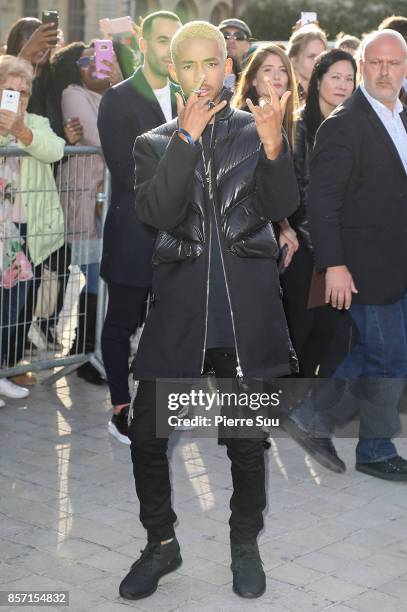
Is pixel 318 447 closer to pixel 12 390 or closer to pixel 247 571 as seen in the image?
pixel 247 571

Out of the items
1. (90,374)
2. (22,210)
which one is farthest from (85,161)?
(90,374)

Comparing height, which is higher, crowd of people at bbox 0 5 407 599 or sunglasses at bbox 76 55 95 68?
sunglasses at bbox 76 55 95 68

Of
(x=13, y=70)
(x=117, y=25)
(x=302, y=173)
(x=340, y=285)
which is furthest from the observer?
(x=117, y=25)

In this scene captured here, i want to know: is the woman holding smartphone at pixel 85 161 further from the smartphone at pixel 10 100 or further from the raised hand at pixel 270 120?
the raised hand at pixel 270 120

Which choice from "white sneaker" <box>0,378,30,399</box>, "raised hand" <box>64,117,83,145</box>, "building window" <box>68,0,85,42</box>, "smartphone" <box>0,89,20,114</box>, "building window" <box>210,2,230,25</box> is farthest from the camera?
"building window" <box>210,2,230,25</box>

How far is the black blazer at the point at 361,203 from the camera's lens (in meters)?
5.66

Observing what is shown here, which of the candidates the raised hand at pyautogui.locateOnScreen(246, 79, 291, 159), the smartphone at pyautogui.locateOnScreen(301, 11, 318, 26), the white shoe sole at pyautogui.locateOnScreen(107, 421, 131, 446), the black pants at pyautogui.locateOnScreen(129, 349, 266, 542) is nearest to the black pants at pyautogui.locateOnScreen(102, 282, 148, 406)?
the white shoe sole at pyautogui.locateOnScreen(107, 421, 131, 446)

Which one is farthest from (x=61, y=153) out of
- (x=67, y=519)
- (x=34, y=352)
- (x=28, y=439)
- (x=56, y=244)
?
(x=67, y=519)

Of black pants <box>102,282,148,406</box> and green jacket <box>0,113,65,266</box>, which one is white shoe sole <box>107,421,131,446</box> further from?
green jacket <box>0,113,65,266</box>

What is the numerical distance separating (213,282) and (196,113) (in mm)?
634

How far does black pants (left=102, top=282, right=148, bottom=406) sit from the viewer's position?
6336mm

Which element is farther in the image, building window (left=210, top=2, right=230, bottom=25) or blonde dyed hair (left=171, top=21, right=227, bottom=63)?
building window (left=210, top=2, right=230, bottom=25)

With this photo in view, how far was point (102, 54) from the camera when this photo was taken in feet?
26.1

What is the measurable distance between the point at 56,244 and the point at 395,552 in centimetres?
317
